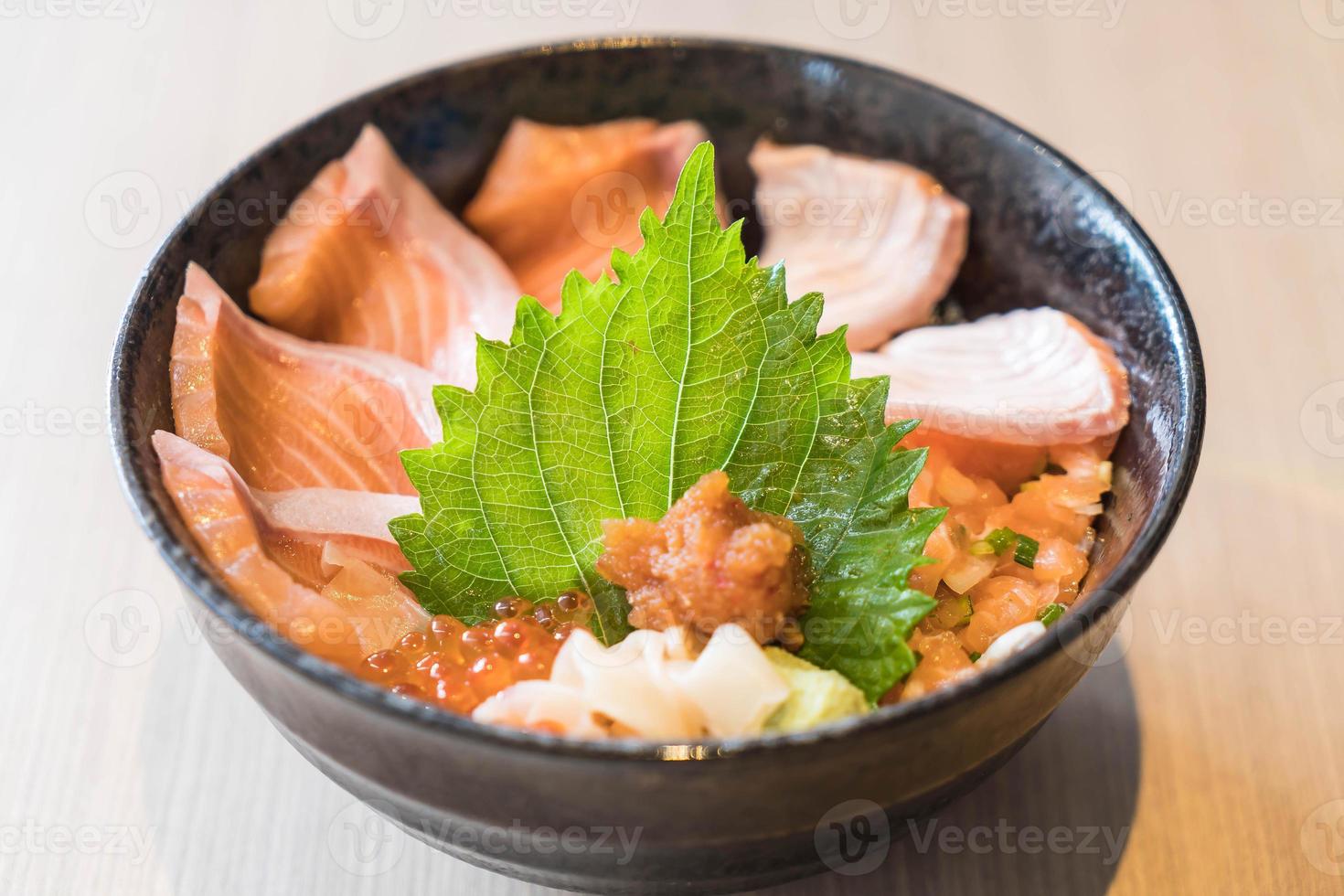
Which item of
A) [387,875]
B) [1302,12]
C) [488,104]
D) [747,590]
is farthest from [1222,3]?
[387,875]
